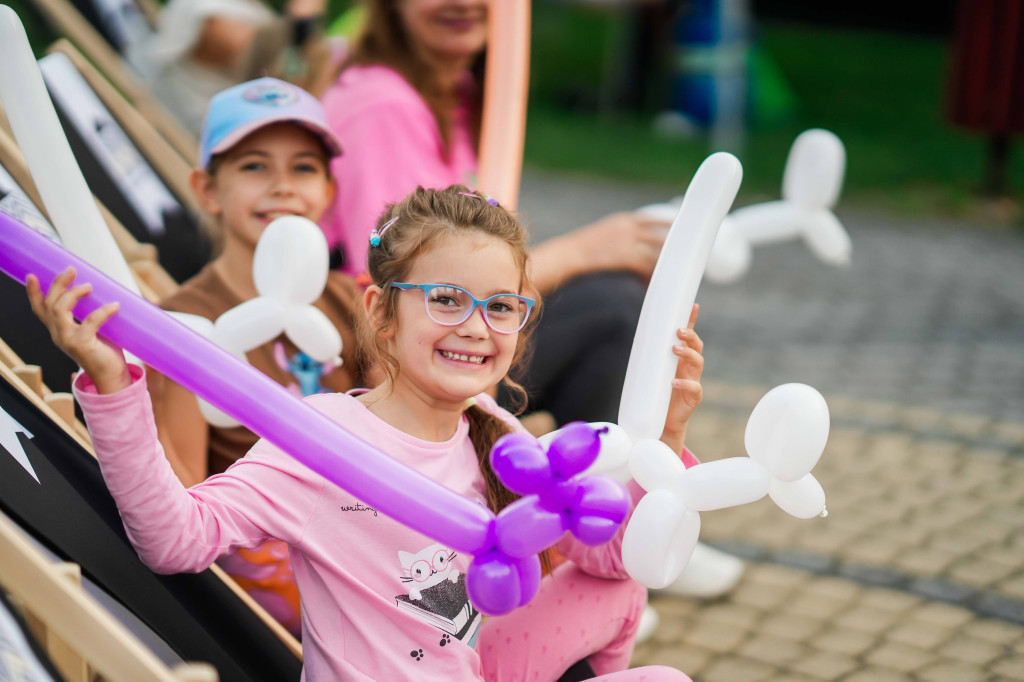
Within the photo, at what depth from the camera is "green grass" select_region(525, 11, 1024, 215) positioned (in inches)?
355

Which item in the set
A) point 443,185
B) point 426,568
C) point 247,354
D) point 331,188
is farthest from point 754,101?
point 426,568

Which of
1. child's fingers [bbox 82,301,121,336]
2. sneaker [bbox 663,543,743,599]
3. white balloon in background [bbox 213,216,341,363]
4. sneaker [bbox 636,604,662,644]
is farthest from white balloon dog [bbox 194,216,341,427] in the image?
sneaker [bbox 663,543,743,599]

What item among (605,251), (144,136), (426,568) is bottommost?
(426,568)

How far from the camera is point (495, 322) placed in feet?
5.65

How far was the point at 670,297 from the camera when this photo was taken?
1795mm

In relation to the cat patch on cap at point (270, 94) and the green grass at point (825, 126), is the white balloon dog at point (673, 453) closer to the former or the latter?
the cat patch on cap at point (270, 94)

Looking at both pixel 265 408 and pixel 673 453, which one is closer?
pixel 265 408

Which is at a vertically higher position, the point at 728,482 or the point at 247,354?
the point at 247,354

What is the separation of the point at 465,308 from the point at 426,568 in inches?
16.6

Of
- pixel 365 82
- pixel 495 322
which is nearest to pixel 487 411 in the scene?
pixel 495 322

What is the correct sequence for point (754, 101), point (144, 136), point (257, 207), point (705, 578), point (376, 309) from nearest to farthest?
point (376, 309) → point (257, 207) → point (705, 578) → point (144, 136) → point (754, 101)

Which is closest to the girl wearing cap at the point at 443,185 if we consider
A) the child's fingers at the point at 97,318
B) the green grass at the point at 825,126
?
the child's fingers at the point at 97,318

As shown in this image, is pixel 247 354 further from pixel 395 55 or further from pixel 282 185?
pixel 395 55

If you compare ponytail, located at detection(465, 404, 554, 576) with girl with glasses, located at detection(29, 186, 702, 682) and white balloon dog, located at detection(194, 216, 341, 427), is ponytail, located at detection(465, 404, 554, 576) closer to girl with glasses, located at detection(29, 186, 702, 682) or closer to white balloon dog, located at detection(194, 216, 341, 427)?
girl with glasses, located at detection(29, 186, 702, 682)
